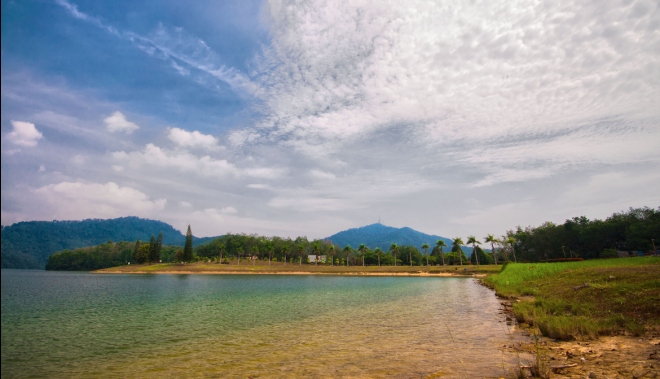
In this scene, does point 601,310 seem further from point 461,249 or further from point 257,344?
point 461,249

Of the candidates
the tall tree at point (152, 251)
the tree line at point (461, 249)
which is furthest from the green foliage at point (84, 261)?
the tall tree at point (152, 251)

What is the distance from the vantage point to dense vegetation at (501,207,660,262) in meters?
83.4

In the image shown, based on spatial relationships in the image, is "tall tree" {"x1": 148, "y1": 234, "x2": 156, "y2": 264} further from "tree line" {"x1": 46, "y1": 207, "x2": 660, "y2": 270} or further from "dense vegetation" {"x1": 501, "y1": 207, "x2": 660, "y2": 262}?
"dense vegetation" {"x1": 501, "y1": 207, "x2": 660, "y2": 262}

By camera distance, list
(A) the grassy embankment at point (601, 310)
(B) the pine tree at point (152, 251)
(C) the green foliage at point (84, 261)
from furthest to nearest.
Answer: (C) the green foliage at point (84, 261), (B) the pine tree at point (152, 251), (A) the grassy embankment at point (601, 310)

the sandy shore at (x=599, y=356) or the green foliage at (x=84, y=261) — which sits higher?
the sandy shore at (x=599, y=356)

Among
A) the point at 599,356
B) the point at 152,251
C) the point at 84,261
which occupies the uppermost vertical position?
the point at 152,251

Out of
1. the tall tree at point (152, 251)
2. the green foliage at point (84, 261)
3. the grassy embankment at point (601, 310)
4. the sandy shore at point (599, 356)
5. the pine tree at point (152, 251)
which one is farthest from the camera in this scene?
the green foliage at point (84, 261)

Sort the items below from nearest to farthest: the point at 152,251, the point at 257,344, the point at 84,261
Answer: the point at 257,344 < the point at 152,251 < the point at 84,261

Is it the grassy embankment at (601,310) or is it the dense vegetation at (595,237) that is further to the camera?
the dense vegetation at (595,237)

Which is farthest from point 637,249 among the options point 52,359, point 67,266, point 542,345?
point 67,266

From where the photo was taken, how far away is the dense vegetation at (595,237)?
3282 inches

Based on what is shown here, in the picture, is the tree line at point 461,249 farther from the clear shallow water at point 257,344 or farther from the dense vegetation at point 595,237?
the clear shallow water at point 257,344

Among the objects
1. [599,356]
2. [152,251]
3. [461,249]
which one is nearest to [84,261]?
[152,251]

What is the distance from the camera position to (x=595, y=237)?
99375 mm
